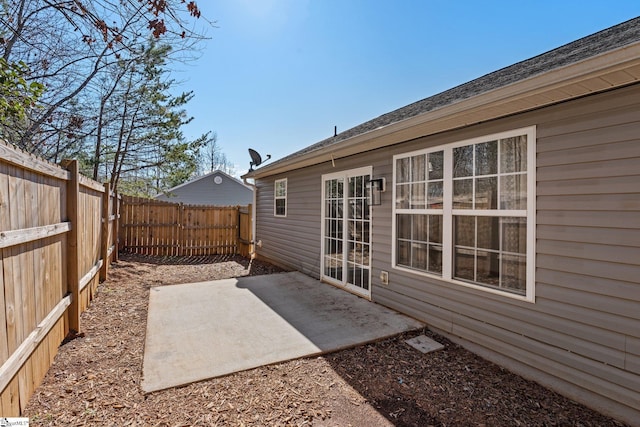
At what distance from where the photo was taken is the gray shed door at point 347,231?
506 cm

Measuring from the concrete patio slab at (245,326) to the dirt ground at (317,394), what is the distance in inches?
5.3

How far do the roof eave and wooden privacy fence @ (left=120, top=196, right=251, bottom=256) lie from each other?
289 inches

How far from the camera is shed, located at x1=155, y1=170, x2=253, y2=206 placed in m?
20.0

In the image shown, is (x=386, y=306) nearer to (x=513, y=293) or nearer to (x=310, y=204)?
(x=513, y=293)

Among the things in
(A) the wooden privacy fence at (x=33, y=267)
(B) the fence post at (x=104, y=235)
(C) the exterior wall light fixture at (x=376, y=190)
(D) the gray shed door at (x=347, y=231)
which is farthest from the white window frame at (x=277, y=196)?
(A) the wooden privacy fence at (x=33, y=267)

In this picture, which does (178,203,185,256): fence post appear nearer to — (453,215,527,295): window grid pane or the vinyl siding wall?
(453,215,527,295): window grid pane

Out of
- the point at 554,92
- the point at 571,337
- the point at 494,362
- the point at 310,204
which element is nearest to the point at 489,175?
the point at 554,92

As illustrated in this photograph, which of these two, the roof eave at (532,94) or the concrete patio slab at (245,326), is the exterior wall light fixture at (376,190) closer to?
the roof eave at (532,94)

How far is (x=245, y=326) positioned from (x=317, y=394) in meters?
1.61

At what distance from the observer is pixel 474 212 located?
330 centimetres

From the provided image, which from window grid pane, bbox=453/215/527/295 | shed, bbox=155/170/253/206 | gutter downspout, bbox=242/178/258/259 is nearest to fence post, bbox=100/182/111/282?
gutter downspout, bbox=242/178/258/259

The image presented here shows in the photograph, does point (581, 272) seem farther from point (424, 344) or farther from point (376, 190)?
point (376, 190)

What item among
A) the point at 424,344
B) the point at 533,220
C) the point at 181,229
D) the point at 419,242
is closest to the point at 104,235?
the point at 181,229

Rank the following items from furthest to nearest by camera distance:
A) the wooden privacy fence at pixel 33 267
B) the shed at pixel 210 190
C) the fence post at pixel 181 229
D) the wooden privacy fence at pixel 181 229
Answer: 1. the shed at pixel 210 190
2. the fence post at pixel 181 229
3. the wooden privacy fence at pixel 181 229
4. the wooden privacy fence at pixel 33 267
